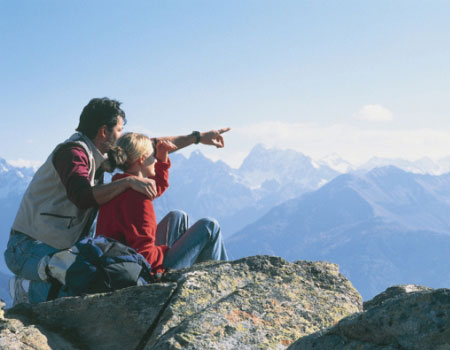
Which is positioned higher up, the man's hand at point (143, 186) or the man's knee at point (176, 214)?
the man's hand at point (143, 186)

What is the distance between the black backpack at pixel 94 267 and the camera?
566 centimetres

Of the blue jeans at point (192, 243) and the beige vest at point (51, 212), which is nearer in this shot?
the beige vest at point (51, 212)

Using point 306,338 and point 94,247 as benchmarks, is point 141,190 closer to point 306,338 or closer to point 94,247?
point 94,247

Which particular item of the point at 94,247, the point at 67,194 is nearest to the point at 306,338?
the point at 94,247

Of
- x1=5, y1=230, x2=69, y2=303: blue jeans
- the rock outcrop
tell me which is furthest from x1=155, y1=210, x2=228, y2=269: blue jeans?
x1=5, y1=230, x2=69, y2=303: blue jeans

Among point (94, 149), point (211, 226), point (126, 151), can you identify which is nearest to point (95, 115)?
point (94, 149)

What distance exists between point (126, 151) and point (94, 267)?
1.83m

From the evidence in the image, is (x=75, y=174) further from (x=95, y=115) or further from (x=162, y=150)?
(x=162, y=150)

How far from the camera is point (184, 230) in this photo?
8242 millimetres

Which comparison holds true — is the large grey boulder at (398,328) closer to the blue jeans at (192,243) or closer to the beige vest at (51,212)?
the blue jeans at (192,243)

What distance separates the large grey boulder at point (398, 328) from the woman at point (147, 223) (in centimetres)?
318

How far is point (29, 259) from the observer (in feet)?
22.2

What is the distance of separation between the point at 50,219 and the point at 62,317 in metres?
1.84

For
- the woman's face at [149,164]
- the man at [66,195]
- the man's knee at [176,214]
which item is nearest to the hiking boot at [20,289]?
the man at [66,195]
